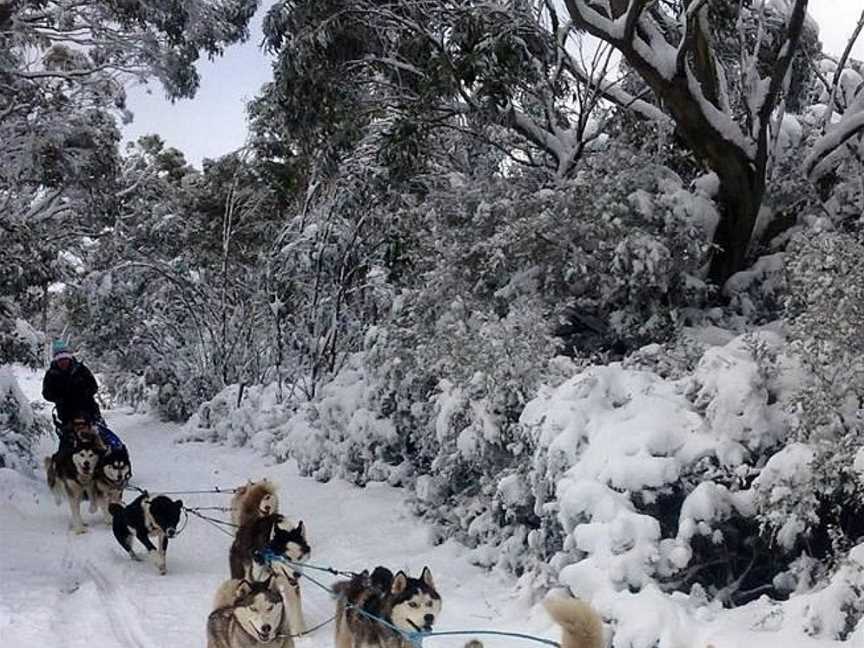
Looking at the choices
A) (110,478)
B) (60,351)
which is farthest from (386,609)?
(60,351)

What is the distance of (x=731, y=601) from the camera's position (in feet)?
18.2

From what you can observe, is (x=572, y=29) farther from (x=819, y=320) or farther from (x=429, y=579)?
(x=429, y=579)

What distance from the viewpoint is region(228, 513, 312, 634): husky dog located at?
583 cm

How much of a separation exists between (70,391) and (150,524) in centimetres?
355

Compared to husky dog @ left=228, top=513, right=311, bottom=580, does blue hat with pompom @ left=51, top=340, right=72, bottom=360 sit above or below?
above

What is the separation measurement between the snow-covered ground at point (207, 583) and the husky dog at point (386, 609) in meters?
0.71

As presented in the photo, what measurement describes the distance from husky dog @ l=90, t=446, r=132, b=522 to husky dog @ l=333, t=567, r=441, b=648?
14.5 feet

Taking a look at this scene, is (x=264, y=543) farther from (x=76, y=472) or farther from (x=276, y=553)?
(x=76, y=472)

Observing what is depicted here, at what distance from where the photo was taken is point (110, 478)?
8953mm

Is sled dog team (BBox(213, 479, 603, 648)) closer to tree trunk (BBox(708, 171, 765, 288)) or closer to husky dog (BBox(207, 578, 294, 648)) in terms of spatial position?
husky dog (BBox(207, 578, 294, 648))

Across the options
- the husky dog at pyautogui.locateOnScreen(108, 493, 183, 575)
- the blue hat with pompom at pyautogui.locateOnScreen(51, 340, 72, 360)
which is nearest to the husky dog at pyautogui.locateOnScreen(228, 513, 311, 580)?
the husky dog at pyautogui.locateOnScreen(108, 493, 183, 575)

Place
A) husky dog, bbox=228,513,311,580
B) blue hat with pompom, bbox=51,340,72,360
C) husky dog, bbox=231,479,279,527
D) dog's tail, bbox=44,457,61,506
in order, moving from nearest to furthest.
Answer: husky dog, bbox=228,513,311,580 < husky dog, bbox=231,479,279,527 < dog's tail, bbox=44,457,61,506 < blue hat with pompom, bbox=51,340,72,360

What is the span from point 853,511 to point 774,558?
0.59 meters

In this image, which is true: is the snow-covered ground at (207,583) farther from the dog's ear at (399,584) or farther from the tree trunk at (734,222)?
the tree trunk at (734,222)
